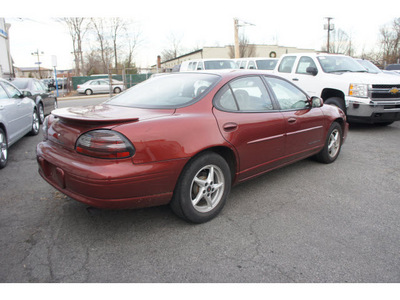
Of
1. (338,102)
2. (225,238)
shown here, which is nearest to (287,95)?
(225,238)

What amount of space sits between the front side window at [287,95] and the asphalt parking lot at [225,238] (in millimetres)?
1034

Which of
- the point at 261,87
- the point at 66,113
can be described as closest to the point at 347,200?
the point at 261,87

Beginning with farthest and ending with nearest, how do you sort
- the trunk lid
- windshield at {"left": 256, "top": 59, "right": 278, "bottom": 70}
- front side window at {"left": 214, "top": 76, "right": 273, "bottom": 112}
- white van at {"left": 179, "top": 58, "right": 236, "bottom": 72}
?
white van at {"left": 179, "top": 58, "right": 236, "bottom": 72}, windshield at {"left": 256, "top": 59, "right": 278, "bottom": 70}, front side window at {"left": 214, "top": 76, "right": 273, "bottom": 112}, the trunk lid

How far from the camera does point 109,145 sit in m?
2.46

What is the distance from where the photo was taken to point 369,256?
250cm

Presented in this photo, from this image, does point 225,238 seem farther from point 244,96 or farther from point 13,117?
point 13,117

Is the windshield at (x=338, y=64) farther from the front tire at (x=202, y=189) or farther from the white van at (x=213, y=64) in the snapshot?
the white van at (x=213, y=64)

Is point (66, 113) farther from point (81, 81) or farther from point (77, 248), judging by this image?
point (81, 81)

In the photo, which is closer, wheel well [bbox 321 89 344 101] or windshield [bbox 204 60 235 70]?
wheel well [bbox 321 89 344 101]

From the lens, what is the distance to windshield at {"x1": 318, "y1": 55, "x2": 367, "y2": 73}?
7.96m

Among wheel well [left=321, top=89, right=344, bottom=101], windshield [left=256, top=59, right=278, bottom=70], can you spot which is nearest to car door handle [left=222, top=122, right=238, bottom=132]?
wheel well [left=321, top=89, right=344, bottom=101]

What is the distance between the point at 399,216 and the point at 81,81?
119 feet

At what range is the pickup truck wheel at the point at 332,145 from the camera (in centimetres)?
480

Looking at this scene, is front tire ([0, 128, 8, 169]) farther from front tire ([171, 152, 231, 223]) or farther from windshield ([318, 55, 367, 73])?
windshield ([318, 55, 367, 73])
